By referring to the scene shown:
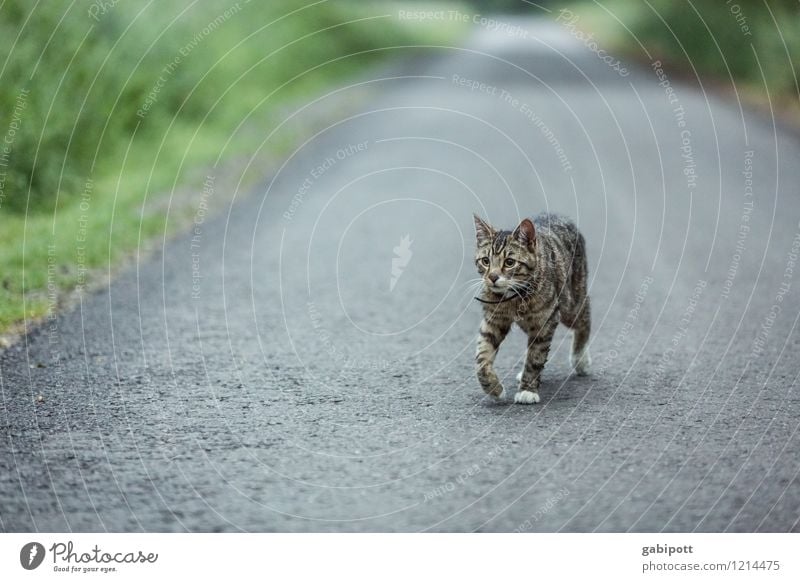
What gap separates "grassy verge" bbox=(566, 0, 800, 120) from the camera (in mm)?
20297

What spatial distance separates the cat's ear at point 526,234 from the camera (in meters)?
5.74

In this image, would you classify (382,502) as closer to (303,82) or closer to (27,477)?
(27,477)

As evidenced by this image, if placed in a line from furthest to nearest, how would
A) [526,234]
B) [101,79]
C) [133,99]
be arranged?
[133,99]
[101,79]
[526,234]

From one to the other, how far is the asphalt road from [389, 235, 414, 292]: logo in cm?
4

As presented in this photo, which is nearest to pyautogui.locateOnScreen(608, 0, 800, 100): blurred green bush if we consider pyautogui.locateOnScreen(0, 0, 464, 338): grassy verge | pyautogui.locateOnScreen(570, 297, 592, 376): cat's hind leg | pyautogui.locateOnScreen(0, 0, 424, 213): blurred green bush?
pyautogui.locateOnScreen(0, 0, 464, 338): grassy verge

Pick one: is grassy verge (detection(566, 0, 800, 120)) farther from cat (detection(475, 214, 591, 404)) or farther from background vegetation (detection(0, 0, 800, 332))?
cat (detection(475, 214, 591, 404))

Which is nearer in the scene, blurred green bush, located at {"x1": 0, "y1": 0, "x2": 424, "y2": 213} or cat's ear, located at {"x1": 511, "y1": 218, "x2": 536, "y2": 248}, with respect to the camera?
cat's ear, located at {"x1": 511, "y1": 218, "x2": 536, "y2": 248}

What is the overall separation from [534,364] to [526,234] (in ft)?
2.27

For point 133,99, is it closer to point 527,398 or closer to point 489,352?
point 489,352

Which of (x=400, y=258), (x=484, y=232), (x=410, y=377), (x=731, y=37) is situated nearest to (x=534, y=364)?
(x=484, y=232)

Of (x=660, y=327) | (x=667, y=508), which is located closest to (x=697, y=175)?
(x=660, y=327)

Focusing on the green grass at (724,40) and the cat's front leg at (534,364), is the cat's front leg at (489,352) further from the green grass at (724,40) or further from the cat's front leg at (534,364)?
the green grass at (724,40)

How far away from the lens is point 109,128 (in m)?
14.1
